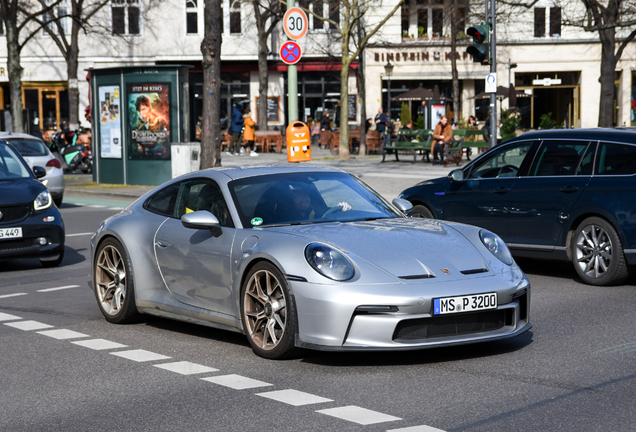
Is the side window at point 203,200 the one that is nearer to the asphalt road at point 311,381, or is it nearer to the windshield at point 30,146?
the asphalt road at point 311,381

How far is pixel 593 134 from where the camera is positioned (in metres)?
9.89

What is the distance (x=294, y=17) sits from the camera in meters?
A: 17.0

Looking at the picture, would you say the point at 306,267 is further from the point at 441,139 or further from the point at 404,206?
the point at 441,139

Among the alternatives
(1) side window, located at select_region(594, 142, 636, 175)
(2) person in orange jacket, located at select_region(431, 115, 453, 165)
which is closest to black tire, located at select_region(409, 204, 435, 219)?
(1) side window, located at select_region(594, 142, 636, 175)

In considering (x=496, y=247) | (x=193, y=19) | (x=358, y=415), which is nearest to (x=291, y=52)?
(x=496, y=247)

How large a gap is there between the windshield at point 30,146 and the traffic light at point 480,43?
9.21 meters

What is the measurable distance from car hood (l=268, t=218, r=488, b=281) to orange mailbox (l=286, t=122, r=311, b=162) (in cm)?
1175

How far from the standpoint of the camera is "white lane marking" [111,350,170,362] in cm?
663

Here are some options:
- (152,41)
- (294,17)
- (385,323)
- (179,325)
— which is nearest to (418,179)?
(294,17)

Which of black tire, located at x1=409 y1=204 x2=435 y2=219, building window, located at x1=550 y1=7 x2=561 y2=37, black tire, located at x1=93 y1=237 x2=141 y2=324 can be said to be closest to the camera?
black tire, located at x1=93 y1=237 x2=141 y2=324

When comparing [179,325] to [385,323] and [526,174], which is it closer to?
[385,323]

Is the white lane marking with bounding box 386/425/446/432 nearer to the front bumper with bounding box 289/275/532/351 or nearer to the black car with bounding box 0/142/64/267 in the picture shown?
the front bumper with bounding box 289/275/532/351

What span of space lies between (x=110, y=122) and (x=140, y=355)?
59.5ft

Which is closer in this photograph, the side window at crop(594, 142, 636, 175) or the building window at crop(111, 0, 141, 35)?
the side window at crop(594, 142, 636, 175)
